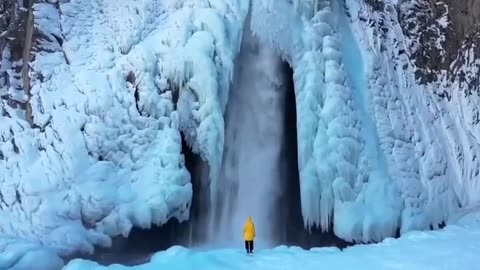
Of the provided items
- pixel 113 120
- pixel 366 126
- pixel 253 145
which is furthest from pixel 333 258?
pixel 113 120

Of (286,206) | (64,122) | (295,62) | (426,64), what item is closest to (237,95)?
(295,62)

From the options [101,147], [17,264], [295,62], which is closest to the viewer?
[17,264]

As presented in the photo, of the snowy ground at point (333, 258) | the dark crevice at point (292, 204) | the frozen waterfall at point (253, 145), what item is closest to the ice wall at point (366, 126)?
the dark crevice at point (292, 204)

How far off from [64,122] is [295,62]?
4845 millimetres

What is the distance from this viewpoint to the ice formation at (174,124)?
11.8 metres

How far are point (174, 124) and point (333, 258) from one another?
476 cm

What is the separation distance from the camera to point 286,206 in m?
12.6

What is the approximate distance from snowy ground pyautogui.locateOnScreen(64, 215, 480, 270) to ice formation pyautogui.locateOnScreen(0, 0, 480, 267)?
2.51 meters

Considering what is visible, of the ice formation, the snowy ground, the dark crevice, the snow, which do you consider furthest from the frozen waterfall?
the snowy ground

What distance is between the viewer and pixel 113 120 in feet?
40.7

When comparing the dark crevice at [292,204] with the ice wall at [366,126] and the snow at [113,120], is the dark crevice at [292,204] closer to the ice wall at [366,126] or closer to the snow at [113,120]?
the ice wall at [366,126]

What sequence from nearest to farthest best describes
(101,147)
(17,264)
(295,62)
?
(17,264), (101,147), (295,62)

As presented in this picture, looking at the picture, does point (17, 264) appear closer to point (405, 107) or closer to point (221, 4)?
point (221, 4)

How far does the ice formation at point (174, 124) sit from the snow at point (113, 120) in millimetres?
24
